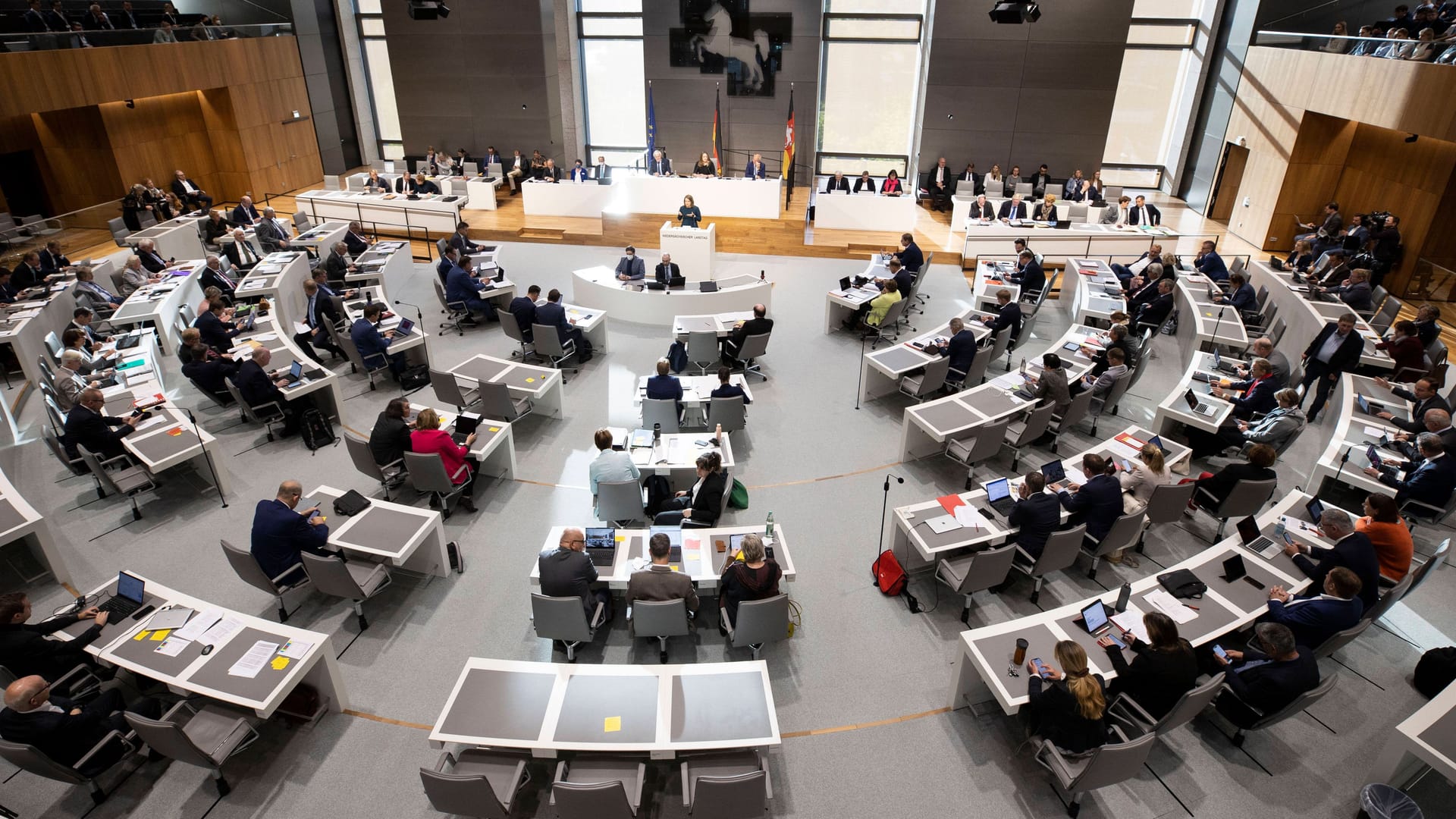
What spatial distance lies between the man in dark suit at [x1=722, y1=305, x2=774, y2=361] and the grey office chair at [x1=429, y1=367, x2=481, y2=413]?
3.55 m

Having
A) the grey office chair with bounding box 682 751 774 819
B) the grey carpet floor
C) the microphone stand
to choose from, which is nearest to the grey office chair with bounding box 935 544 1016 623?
the grey carpet floor

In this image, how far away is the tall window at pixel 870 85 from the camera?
781 inches

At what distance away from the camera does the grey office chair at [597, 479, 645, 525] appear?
729 cm

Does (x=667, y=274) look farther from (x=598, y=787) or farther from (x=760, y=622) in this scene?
(x=598, y=787)

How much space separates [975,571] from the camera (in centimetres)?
625

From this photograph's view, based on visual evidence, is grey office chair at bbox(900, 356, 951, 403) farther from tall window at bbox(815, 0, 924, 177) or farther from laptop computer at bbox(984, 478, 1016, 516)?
tall window at bbox(815, 0, 924, 177)

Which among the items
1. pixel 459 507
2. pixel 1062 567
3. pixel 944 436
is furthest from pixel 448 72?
pixel 1062 567

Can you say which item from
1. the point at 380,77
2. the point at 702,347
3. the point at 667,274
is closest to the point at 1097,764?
the point at 702,347

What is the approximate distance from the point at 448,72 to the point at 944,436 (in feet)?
63.8

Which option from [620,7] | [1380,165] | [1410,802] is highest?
[620,7]

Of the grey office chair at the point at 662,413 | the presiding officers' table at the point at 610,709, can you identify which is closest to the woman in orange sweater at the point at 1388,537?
the presiding officers' table at the point at 610,709

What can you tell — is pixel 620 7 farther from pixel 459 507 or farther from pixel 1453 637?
pixel 1453 637

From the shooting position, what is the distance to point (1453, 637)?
21.8ft

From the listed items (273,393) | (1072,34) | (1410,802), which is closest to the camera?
(1410,802)
